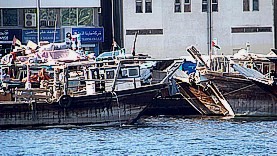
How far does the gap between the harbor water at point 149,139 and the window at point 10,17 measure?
100 feet

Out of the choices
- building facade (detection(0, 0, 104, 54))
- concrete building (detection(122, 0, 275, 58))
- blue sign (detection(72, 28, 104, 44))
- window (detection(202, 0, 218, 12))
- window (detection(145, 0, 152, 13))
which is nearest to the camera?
building facade (detection(0, 0, 104, 54))

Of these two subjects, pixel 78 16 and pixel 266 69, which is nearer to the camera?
pixel 266 69

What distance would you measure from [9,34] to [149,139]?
125 feet

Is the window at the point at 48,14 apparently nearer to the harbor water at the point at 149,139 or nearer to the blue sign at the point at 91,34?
the blue sign at the point at 91,34

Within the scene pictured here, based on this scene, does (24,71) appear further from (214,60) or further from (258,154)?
(258,154)

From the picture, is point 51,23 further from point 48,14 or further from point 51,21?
point 48,14

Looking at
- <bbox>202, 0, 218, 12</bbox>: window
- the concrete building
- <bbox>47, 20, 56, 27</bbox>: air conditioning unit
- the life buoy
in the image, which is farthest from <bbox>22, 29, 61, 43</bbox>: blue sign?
the life buoy

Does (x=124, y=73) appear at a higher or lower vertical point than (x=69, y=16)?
lower

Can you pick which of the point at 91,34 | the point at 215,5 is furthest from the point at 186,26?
the point at 91,34

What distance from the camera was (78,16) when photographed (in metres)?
90.1

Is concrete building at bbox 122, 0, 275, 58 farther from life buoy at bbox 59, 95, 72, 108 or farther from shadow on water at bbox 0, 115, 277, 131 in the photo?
life buoy at bbox 59, 95, 72, 108

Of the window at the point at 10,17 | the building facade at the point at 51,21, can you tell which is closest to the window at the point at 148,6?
the building facade at the point at 51,21

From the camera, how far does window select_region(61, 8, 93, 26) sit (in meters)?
90.1

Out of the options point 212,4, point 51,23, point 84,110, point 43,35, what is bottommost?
point 84,110
